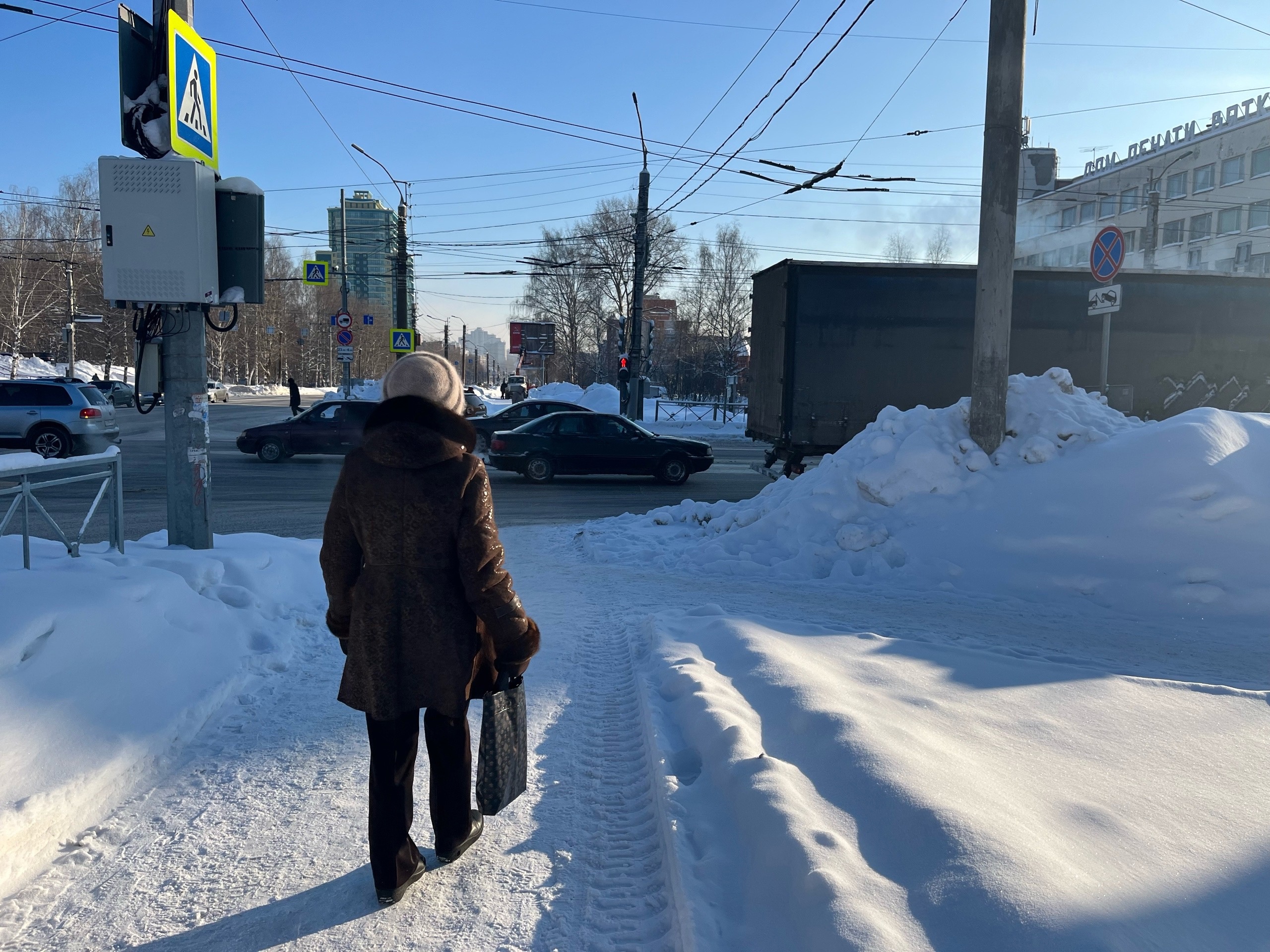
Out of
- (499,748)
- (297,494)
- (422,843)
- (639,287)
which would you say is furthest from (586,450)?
(499,748)

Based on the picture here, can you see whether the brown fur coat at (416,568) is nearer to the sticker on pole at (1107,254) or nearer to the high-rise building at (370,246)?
the sticker on pole at (1107,254)

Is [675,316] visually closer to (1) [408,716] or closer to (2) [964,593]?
(2) [964,593]

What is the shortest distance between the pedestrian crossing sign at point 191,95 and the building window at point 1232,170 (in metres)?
67.8

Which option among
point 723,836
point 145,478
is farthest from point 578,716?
point 145,478

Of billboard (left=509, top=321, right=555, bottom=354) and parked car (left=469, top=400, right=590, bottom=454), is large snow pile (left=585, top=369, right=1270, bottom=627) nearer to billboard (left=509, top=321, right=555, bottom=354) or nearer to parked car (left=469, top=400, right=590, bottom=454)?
parked car (left=469, top=400, right=590, bottom=454)

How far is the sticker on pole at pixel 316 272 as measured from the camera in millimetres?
27406

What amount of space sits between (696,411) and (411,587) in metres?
46.4

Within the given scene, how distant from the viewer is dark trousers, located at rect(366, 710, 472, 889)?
282 centimetres

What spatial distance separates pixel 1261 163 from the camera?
5494 centimetres

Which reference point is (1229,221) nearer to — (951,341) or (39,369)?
(951,341)

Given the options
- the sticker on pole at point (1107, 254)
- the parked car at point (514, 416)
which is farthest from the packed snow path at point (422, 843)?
the parked car at point (514, 416)

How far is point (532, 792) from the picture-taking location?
3.72 meters

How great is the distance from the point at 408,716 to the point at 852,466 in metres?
7.12

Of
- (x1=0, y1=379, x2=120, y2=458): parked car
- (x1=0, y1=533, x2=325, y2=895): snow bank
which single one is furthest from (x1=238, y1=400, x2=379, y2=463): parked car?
(x1=0, y1=533, x2=325, y2=895): snow bank
